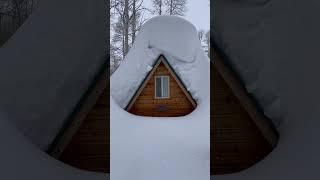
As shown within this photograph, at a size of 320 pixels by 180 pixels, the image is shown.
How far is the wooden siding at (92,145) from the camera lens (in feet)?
6.95

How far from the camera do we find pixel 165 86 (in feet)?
23.5

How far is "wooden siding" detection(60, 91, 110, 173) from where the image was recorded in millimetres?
2119

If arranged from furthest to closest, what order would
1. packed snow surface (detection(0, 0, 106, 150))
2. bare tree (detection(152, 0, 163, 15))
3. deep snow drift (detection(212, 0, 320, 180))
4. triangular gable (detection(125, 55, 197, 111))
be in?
bare tree (detection(152, 0, 163, 15))
triangular gable (detection(125, 55, 197, 111))
packed snow surface (detection(0, 0, 106, 150))
deep snow drift (detection(212, 0, 320, 180))

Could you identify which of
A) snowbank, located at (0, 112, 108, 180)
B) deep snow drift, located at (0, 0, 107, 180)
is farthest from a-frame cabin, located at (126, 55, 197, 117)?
snowbank, located at (0, 112, 108, 180)

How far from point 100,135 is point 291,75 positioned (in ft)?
5.28

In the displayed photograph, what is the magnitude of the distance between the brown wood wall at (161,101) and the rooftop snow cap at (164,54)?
267 mm

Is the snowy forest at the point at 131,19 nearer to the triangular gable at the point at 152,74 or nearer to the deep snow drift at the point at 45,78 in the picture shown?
the triangular gable at the point at 152,74

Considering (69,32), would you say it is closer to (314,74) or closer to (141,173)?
(141,173)

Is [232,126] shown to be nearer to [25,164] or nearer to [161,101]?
[25,164]

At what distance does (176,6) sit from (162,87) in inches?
244

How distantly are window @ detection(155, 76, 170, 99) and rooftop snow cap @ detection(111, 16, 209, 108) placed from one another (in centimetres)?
39

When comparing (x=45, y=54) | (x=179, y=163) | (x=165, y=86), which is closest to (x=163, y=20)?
(x=165, y=86)

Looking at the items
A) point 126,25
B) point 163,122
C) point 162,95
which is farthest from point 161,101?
point 126,25

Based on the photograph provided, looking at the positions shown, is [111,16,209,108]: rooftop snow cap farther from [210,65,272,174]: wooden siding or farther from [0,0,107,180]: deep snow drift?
[0,0,107,180]: deep snow drift
